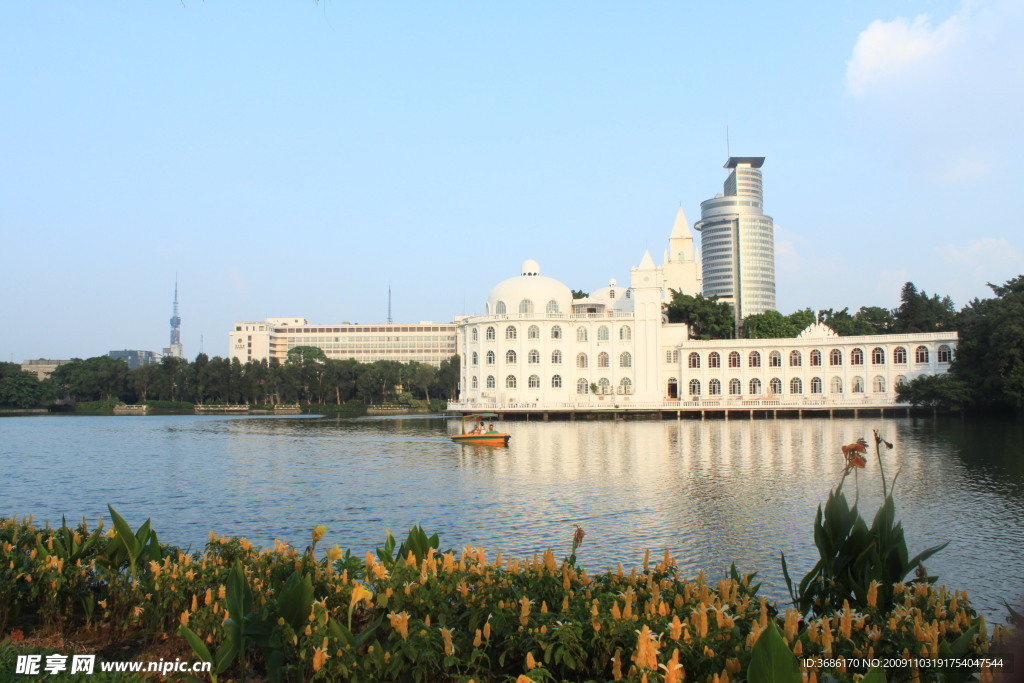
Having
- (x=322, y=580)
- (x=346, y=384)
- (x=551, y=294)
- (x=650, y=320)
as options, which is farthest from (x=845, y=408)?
(x=322, y=580)

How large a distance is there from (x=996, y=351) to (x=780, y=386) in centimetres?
2207

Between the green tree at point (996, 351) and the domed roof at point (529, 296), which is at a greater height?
the domed roof at point (529, 296)

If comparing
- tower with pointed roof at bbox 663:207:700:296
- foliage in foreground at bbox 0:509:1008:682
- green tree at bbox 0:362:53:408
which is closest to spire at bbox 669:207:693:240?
tower with pointed roof at bbox 663:207:700:296

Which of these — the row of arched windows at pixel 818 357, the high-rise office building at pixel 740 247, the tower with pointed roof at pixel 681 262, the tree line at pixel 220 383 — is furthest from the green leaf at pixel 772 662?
the high-rise office building at pixel 740 247

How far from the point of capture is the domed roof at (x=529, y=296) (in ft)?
261

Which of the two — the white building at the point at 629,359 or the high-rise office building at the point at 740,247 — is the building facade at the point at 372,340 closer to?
the high-rise office building at the point at 740,247

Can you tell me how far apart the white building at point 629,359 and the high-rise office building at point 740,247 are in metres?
82.3

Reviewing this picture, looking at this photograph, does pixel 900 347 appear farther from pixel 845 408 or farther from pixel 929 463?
pixel 929 463

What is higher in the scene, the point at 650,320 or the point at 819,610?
the point at 650,320

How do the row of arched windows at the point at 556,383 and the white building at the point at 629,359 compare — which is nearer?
the white building at the point at 629,359

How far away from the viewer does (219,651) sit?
6.32 metres

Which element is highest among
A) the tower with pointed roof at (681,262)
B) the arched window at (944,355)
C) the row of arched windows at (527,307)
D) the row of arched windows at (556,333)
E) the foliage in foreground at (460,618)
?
the tower with pointed roof at (681,262)

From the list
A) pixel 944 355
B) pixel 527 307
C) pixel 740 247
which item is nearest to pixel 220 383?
pixel 527 307

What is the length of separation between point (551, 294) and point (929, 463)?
171 ft
